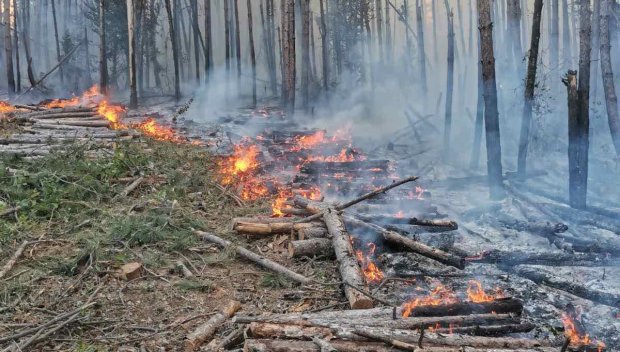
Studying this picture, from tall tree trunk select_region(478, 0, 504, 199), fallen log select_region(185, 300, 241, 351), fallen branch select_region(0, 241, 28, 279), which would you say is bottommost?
fallen log select_region(185, 300, 241, 351)

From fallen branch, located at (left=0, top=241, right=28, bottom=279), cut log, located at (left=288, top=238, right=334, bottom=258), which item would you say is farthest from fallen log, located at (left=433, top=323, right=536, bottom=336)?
fallen branch, located at (left=0, top=241, right=28, bottom=279)

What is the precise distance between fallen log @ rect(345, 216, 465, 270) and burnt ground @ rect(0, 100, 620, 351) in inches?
8.2

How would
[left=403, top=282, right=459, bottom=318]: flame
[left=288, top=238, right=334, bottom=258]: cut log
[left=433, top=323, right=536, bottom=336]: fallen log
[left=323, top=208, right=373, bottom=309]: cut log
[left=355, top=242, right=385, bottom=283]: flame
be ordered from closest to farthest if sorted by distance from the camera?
[left=433, top=323, right=536, bottom=336]: fallen log, [left=323, top=208, right=373, bottom=309]: cut log, [left=403, top=282, right=459, bottom=318]: flame, [left=355, top=242, right=385, bottom=283]: flame, [left=288, top=238, right=334, bottom=258]: cut log

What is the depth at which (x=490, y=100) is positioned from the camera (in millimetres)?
11414

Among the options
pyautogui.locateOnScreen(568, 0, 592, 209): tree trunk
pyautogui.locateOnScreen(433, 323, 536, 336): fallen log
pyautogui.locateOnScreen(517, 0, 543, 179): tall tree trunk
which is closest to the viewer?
pyautogui.locateOnScreen(433, 323, 536, 336): fallen log

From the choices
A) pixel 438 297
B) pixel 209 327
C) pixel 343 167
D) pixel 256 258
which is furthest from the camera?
pixel 343 167

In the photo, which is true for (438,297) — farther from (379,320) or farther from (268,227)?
(268,227)

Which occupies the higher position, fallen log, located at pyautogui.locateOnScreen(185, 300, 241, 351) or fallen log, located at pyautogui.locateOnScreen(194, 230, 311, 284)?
fallen log, located at pyautogui.locateOnScreen(194, 230, 311, 284)

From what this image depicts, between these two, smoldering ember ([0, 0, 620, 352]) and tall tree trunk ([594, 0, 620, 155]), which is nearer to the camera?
smoldering ember ([0, 0, 620, 352])

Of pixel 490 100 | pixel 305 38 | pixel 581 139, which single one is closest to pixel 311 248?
pixel 490 100

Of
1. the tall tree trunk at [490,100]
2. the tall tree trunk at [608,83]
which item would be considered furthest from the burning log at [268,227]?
the tall tree trunk at [608,83]

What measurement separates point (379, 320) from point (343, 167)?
8444 mm

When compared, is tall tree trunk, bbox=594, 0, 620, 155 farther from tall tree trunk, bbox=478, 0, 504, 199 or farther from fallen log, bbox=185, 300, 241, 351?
fallen log, bbox=185, 300, 241, 351

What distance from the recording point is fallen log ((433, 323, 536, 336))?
3928 millimetres
